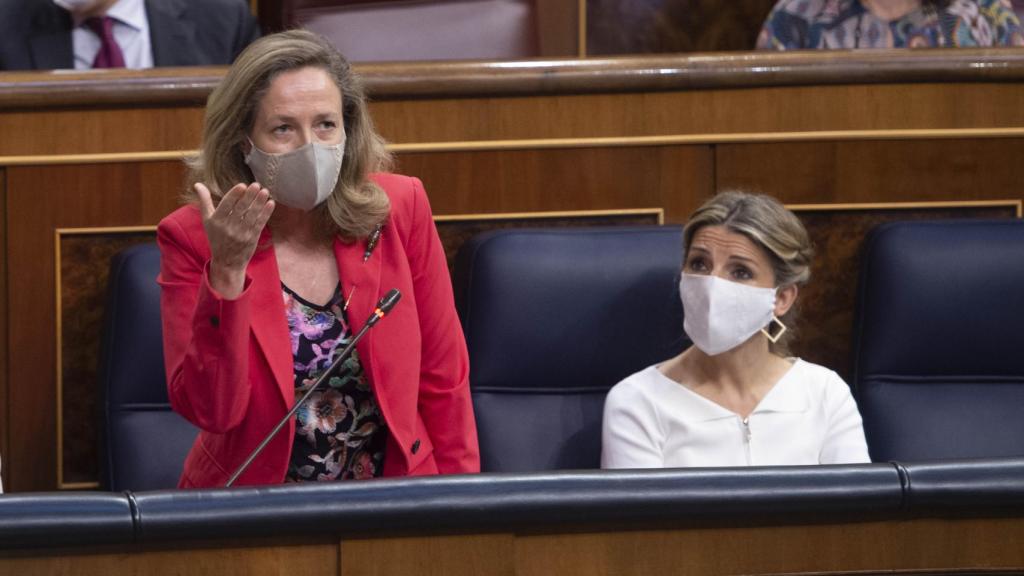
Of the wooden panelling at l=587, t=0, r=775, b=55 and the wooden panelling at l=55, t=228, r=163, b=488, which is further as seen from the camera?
the wooden panelling at l=587, t=0, r=775, b=55

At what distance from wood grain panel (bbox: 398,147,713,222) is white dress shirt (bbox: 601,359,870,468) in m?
0.25

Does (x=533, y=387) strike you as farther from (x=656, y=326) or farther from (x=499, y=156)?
(x=499, y=156)

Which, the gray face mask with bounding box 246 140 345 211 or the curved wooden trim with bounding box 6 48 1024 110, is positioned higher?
the curved wooden trim with bounding box 6 48 1024 110

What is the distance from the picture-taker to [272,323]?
1.18 m

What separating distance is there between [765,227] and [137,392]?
2.03ft

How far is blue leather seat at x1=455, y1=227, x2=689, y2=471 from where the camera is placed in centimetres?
149

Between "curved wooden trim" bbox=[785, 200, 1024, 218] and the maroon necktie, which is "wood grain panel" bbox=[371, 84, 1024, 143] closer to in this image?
"curved wooden trim" bbox=[785, 200, 1024, 218]

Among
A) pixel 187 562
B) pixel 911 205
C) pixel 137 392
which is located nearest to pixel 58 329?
pixel 137 392

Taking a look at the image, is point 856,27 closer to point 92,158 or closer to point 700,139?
point 700,139

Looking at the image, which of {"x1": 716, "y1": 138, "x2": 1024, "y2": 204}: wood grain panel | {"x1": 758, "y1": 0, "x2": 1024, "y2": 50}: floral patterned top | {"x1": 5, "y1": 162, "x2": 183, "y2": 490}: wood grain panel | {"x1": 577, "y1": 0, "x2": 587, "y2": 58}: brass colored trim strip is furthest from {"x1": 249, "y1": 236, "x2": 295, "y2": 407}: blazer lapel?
{"x1": 577, "y1": 0, "x2": 587, "y2": 58}: brass colored trim strip

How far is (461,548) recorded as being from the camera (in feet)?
2.72

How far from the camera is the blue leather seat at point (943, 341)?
1.54 metres

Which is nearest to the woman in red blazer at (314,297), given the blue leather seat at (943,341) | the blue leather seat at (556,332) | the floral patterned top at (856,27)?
the blue leather seat at (556,332)

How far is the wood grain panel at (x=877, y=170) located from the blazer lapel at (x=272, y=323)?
625 millimetres
